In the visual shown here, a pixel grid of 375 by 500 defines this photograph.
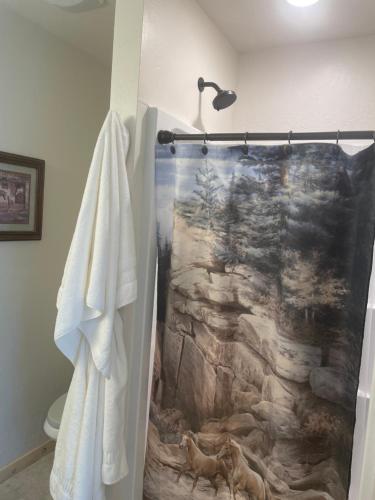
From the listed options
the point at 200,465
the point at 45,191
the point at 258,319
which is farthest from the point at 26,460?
the point at 258,319

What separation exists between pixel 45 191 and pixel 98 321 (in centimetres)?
124

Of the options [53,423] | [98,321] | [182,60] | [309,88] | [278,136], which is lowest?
[53,423]

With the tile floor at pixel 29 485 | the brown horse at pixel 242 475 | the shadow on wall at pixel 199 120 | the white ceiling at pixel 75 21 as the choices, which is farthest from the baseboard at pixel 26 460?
the white ceiling at pixel 75 21

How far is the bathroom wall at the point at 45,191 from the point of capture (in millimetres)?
1758

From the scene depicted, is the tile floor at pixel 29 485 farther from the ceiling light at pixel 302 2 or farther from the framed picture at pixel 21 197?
the ceiling light at pixel 302 2

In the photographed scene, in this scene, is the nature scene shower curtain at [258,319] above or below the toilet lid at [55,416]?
above

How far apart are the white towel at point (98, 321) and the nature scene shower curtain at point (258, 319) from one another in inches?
7.4

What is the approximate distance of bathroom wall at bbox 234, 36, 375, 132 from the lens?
171 centimetres

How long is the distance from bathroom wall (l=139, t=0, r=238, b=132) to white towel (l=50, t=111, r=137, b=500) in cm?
26

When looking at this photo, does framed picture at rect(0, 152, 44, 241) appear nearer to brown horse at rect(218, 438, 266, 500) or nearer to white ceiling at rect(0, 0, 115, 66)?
white ceiling at rect(0, 0, 115, 66)

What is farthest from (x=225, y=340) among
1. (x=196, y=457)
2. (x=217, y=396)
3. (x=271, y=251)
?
(x=196, y=457)

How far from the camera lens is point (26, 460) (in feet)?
6.40

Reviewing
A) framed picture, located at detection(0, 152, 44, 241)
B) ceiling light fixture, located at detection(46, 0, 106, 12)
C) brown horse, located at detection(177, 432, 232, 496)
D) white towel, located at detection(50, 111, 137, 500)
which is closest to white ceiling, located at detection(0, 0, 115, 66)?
ceiling light fixture, located at detection(46, 0, 106, 12)

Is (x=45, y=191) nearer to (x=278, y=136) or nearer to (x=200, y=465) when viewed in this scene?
(x=278, y=136)
